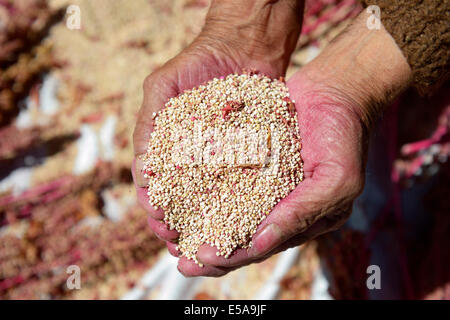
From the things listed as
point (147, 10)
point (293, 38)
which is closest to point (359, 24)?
point (293, 38)

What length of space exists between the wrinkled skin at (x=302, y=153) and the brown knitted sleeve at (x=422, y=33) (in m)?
0.25

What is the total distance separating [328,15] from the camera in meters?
2.13

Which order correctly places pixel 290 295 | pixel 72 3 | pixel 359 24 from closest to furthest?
pixel 359 24 → pixel 290 295 → pixel 72 3

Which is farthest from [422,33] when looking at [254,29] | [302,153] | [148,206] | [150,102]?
[148,206]

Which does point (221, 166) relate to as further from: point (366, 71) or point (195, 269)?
point (366, 71)

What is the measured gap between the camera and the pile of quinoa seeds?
3.94ft

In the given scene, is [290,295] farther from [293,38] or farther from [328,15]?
[328,15]

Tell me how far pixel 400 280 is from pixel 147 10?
2085mm

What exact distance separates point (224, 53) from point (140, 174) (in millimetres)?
598

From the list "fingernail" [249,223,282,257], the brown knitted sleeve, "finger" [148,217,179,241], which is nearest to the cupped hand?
"fingernail" [249,223,282,257]

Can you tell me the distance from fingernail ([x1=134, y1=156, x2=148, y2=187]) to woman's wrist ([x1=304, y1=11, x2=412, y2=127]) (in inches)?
28.2

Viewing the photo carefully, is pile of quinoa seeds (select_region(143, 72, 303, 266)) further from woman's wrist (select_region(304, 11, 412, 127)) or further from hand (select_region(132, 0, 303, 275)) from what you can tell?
woman's wrist (select_region(304, 11, 412, 127))

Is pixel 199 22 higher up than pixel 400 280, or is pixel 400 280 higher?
pixel 199 22

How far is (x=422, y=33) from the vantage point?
1.12m
